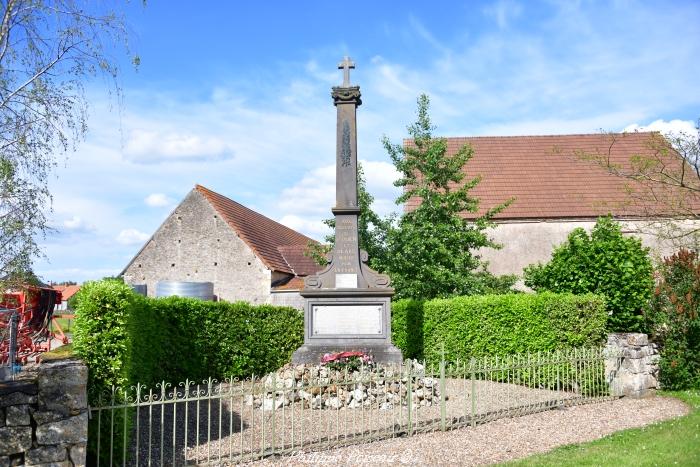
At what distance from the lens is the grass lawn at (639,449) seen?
642 cm

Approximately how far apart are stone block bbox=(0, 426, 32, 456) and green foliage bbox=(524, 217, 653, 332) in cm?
1105

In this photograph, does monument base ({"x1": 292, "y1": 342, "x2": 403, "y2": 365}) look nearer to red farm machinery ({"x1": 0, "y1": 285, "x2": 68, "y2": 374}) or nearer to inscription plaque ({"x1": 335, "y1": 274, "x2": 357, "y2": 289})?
inscription plaque ({"x1": 335, "y1": 274, "x2": 357, "y2": 289})

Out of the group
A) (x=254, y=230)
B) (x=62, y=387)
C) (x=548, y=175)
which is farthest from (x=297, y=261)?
(x=62, y=387)

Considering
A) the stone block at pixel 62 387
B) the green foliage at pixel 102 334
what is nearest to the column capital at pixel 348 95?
the green foliage at pixel 102 334

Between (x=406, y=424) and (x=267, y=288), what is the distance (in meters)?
14.5

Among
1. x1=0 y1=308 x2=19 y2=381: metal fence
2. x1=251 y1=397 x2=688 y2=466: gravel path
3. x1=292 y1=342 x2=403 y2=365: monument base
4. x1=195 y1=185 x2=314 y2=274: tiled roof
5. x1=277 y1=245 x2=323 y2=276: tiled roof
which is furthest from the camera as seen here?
x1=277 y1=245 x2=323 y2=276: tiled roof

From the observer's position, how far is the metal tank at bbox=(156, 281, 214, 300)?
69.7ft

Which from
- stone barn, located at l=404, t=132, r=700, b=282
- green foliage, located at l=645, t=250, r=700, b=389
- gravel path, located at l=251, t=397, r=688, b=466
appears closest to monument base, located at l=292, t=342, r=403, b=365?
gravel path, located at l=251, t=397, r=688, b=466

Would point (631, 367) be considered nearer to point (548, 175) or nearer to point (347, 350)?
point (347, 350)

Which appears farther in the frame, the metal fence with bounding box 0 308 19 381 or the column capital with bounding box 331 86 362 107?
the column capital with bounding box 331 86 362 107

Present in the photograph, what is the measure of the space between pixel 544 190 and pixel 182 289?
13.5m

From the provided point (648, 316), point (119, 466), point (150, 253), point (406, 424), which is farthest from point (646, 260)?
point (150, 253)

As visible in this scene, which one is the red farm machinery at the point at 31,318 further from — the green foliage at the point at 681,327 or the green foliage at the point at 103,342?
the green foliage at the point at 681,327

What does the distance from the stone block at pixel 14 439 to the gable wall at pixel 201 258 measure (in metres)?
16.9
